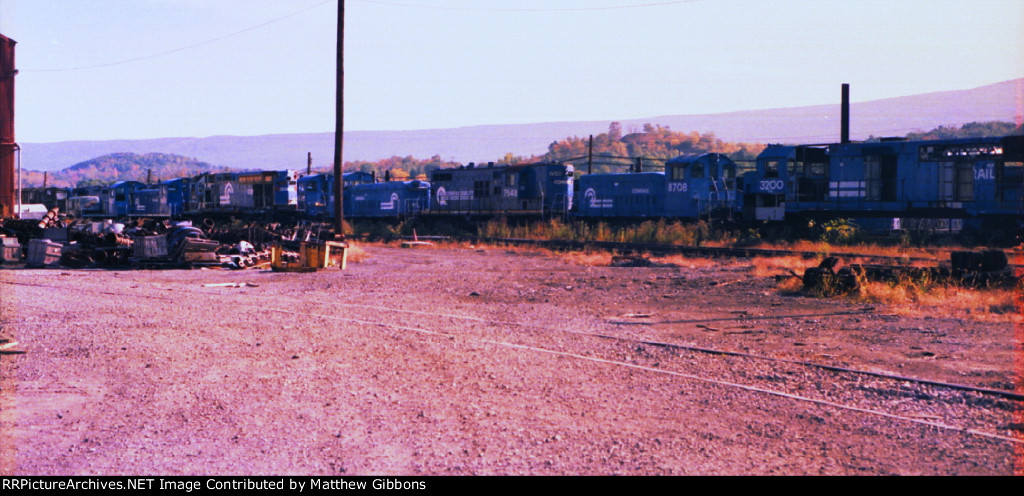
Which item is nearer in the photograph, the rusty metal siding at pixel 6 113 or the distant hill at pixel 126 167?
the rusty metal siding at pixel 6 113

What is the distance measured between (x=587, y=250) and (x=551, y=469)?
76.1 feet

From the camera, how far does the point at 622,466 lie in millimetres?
5172

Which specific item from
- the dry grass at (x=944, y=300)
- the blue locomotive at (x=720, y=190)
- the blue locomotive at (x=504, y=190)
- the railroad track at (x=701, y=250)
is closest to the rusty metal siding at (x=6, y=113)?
the blue locomotive at (x=720, y=190)

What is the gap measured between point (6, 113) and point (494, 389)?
35.5 meters

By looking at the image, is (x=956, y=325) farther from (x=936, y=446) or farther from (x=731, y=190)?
(x=731, y=190)

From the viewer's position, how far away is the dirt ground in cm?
541

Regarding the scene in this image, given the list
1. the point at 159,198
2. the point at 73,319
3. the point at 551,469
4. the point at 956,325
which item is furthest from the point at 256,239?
the point at 159,198

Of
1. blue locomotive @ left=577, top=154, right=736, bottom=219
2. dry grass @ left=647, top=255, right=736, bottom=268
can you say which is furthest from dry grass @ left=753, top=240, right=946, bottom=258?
blue locomotive @ left=577, top=154, right=736, bottom=219

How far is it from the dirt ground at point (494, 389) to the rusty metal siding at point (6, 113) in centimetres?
2529

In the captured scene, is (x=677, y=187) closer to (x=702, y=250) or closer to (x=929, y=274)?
(x=702, y=250)

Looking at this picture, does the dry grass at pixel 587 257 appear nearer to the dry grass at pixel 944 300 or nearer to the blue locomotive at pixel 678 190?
the blue locomotive at pixel 678 190

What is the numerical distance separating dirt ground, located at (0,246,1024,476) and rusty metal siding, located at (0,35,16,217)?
25.3m

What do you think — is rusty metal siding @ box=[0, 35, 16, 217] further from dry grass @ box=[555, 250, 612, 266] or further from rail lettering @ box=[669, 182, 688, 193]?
rail lettering @ box=[669, 182, 688, 193]

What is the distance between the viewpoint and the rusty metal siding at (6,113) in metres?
35.2
